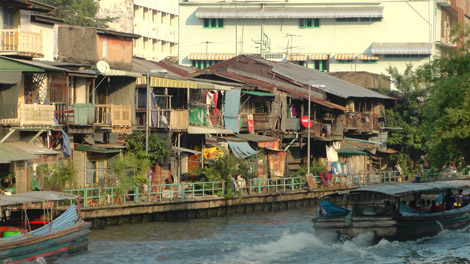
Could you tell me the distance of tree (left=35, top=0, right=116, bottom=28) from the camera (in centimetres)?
7819

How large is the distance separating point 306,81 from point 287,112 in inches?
191

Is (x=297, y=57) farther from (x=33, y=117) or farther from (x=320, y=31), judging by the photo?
(x=33, y=117)

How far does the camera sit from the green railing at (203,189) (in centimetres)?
4031

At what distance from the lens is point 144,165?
4391 cm

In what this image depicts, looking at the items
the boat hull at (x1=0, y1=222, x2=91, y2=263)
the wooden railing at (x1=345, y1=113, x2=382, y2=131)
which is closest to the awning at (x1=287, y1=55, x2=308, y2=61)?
the wooden railing at (x1=345, y1=113, x2=382, y2=131)

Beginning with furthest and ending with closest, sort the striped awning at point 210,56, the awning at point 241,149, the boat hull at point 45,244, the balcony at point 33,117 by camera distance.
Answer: the striped awning at point 210,56 → the awning at point 241,149 → the balcony at point 33,117 → the boat hull at point 45,244

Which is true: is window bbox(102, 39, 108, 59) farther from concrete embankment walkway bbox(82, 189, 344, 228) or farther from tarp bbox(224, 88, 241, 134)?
concrete embankment walkway bbox(82, 189, 344, 228)

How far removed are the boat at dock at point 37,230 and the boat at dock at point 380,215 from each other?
9.39 meters

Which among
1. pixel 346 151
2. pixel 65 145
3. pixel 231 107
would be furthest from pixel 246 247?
pixel 346 151

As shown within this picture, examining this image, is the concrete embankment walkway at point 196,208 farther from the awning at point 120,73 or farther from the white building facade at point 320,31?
the white building facade at point 320,31

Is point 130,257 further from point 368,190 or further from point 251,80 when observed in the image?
point 251,80

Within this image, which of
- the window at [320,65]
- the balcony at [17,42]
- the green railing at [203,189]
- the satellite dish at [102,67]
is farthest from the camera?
the window at [320,65]

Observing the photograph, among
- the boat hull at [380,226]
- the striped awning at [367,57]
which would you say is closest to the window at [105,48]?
the boat hull at [380,226]

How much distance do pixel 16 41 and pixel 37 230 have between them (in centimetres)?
1146
